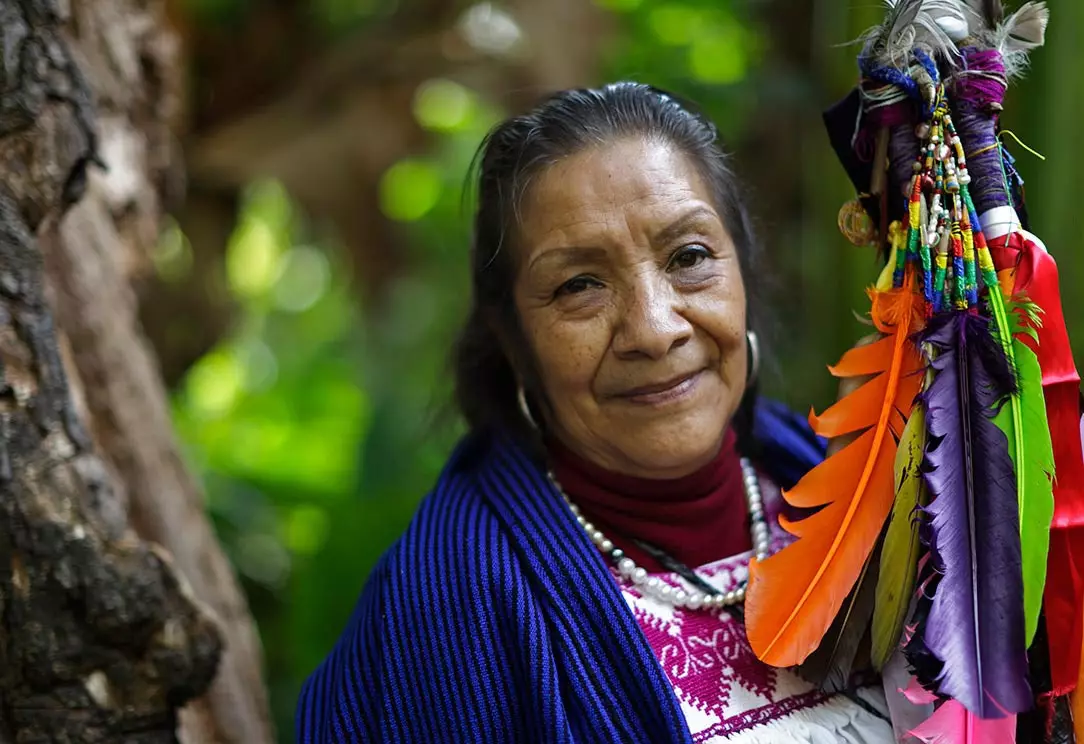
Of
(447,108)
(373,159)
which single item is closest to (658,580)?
(373,159)

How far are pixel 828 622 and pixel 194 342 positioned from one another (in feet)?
7.58

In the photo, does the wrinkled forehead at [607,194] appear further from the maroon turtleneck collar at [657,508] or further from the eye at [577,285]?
the maroon turtleneck collar at [657,508]

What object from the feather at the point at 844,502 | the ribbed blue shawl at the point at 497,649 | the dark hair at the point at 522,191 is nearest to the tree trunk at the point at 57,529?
the ribbed blue shawl at the point at 497,649

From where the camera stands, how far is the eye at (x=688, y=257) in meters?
1.32

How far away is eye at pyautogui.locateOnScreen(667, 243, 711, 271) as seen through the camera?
132 cm

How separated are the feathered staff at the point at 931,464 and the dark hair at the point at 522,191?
0.21m

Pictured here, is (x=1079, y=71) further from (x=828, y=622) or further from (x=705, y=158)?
(x=828, y=622)

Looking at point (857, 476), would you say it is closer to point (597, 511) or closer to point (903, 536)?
point (903, 536)

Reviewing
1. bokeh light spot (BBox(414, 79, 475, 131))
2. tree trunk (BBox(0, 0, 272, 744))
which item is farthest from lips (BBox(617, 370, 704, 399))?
bokeh light spot (BBox(414, 79, 475, 131))

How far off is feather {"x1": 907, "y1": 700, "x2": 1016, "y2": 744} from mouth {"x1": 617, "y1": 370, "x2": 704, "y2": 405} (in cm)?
47

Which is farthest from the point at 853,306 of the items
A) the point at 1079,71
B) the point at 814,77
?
the point at 814,77

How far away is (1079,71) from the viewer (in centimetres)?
167

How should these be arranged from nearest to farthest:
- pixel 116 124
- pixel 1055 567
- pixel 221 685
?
pixel 1055 567
pixel 221 685
pixel 116 124

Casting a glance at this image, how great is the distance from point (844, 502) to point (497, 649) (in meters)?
0.46
